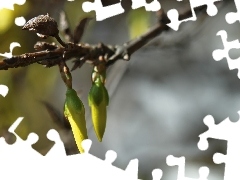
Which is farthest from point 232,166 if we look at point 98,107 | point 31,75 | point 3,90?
point 31,75

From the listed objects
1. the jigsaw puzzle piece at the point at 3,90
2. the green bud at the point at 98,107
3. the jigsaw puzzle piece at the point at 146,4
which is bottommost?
the green bud at the point at 98,107

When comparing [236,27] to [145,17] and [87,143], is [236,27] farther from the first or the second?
[87,143]

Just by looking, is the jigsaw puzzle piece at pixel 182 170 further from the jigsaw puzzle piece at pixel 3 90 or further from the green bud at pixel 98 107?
the jigsaw puzzle piece at pixel 3 90

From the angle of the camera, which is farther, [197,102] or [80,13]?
[197,102]

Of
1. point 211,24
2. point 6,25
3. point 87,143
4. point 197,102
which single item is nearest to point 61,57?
point 87,143

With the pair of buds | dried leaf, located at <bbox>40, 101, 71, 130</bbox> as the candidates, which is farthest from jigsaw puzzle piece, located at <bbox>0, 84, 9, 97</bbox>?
dried leaf, located at <bbox>40, 101, 71, 130</bbox>

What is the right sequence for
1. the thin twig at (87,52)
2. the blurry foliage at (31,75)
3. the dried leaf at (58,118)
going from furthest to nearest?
the blurry foliage at (31,75) < the dried leaf at (58,118) < the thin twig at (87,52)

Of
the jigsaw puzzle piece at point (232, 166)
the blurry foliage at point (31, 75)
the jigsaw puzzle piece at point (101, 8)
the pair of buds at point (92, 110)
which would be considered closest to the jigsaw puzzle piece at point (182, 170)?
the jigsaw puzzle piece at point (232, 166)

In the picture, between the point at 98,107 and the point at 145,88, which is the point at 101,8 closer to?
the point at 98,107
